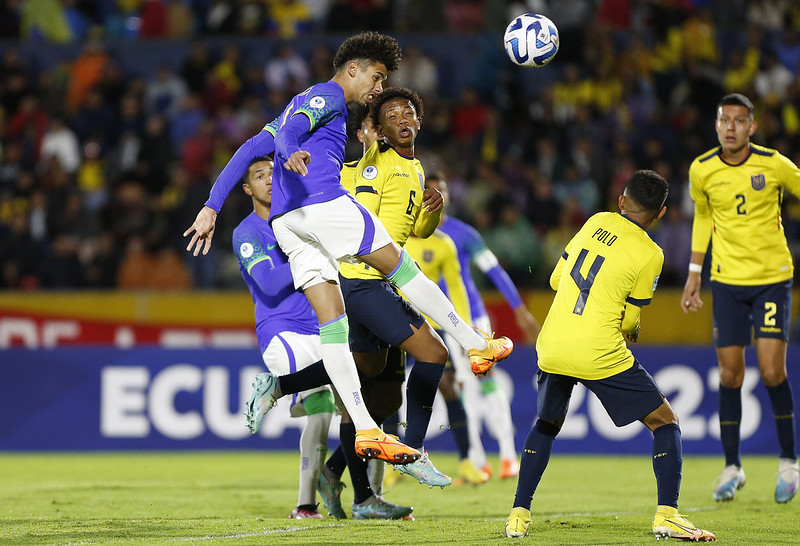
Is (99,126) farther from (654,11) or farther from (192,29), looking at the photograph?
(654,11)

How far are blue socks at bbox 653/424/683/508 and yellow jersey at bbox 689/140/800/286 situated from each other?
2.55m

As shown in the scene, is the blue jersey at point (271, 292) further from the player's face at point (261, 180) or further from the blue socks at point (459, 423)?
the blue socks at point (459, 423)

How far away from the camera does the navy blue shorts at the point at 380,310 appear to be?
6.28 meters

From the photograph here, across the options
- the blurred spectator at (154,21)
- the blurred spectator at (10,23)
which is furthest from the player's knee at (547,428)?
the blurred spectator at (10,23)

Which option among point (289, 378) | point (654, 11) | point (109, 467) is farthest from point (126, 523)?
point (654, 11)

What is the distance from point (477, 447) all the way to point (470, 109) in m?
7.91

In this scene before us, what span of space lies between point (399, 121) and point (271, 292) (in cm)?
134

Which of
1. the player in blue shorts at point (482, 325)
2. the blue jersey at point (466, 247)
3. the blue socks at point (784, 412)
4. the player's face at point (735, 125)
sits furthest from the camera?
the blue jersey at point (466, 247)

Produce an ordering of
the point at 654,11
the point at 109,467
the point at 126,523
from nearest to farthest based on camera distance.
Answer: the point at 126,523 < the point at 109,467 < the point at 654,11

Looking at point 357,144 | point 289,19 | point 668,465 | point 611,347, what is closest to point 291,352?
point 611,347

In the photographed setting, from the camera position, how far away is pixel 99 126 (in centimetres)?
1680

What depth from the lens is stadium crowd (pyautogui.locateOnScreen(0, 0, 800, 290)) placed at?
578 inches

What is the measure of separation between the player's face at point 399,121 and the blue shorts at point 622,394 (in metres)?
1.75

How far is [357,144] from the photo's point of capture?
15625 mm
